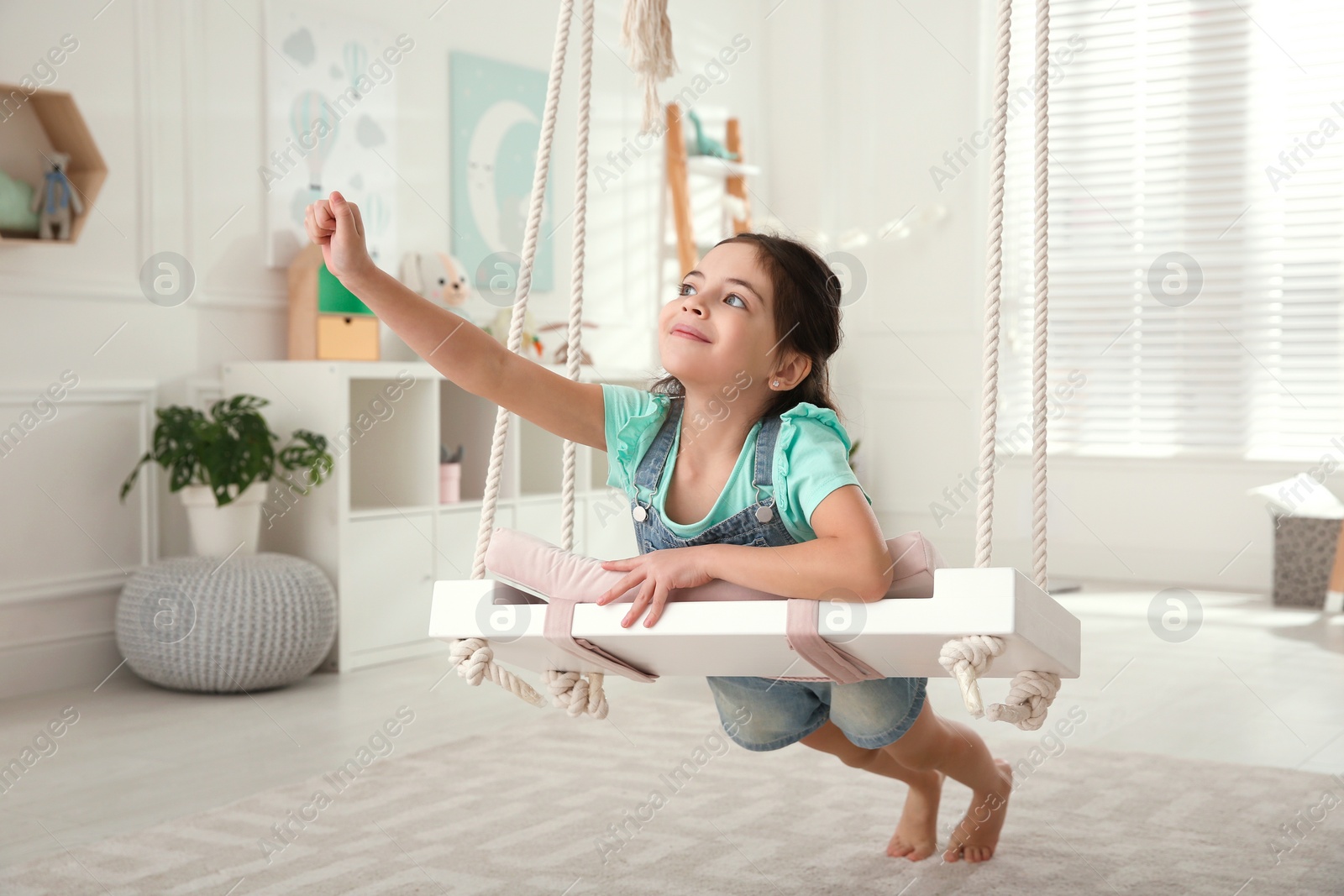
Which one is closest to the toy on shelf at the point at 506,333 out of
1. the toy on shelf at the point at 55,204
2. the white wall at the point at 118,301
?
the white wall at the point at 118,301

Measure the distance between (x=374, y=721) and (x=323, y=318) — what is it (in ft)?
3.74

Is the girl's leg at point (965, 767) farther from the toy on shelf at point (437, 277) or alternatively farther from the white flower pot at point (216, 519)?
the toy on shelf at point (437, 277)

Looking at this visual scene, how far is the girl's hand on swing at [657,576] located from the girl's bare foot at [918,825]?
29.7 inches

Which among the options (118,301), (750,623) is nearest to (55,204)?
(118,301)

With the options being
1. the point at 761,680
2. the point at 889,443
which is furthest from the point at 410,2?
the point at 761,680

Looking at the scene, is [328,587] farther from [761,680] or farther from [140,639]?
[761,680]

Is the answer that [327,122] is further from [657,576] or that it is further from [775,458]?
[657,576]

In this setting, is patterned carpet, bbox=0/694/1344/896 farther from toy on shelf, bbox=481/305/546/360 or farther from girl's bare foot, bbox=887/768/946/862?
toy on shelf, bbox=481/305/546/360

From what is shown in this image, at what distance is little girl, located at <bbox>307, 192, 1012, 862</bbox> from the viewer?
120cm

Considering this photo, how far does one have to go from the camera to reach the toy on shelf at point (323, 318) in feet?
10.9

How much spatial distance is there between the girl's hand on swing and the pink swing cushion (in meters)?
0.01

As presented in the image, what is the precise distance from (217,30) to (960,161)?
283cm

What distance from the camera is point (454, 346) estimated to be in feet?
4.19

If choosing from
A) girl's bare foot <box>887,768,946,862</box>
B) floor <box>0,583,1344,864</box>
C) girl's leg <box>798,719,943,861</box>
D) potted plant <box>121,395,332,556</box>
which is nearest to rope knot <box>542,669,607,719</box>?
girl's leg <box>798,719,943,861</box>
